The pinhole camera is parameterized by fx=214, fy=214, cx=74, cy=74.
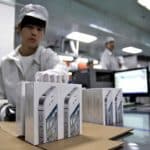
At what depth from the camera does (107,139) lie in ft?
2.27

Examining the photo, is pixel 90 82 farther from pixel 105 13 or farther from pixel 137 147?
pixel 105 13

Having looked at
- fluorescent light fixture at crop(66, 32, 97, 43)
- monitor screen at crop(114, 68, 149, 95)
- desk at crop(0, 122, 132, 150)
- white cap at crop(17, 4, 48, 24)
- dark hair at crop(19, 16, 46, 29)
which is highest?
fluorescent light fixture at crop(66, 32, 97, 43)

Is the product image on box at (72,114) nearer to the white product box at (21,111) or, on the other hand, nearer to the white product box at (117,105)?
the white product box at (21,111)

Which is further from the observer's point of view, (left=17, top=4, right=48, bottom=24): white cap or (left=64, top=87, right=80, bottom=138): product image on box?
(left=17, top=4, right=48, bottom=24): white cap

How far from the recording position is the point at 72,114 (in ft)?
2.45

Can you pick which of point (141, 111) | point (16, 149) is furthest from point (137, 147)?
point (141, 111)

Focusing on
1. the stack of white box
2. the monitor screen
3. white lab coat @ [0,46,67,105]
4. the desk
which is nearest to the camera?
the desk

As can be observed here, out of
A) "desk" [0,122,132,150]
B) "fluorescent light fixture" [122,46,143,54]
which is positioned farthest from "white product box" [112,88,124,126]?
"fluorescent light fixture" [122,46,143,54]

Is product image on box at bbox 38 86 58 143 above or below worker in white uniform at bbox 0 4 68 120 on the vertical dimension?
below

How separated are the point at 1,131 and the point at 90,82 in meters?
1.18

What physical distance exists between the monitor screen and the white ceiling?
280 centimetres

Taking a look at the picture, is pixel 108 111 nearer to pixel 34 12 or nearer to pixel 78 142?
pixel 78 142

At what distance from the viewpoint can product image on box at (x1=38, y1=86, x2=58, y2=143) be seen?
0.65m

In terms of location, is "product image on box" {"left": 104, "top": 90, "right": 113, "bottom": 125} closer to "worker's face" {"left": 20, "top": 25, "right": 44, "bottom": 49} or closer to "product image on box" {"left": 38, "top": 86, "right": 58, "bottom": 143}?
"product image on box" {"left": 38, "top": 86, "right": 58, "bottom": 143}
